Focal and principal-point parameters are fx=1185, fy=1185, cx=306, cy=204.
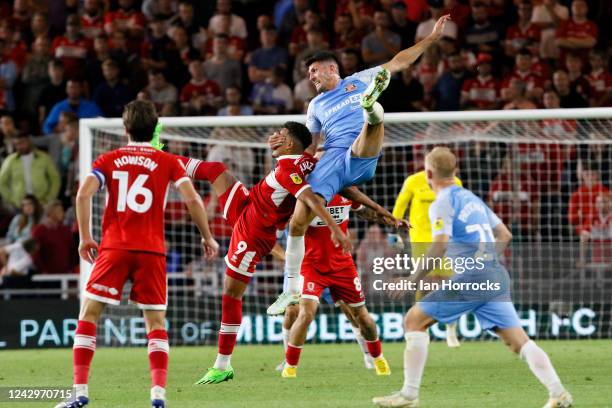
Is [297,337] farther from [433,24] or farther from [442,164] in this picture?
[433,24]

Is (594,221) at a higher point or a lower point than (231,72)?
lower

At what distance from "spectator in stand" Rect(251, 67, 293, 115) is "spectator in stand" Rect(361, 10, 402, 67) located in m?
1.33

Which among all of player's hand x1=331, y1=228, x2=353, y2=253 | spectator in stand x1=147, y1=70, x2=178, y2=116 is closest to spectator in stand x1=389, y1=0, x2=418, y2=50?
spectator in stand x1=147, y1=70, x2=178, y2=116

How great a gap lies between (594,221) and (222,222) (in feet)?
16.4

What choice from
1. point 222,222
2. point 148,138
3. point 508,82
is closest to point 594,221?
point 508,82

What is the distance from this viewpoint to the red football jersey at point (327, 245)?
11070 mm

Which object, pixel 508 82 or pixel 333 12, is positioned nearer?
pixel 508 82

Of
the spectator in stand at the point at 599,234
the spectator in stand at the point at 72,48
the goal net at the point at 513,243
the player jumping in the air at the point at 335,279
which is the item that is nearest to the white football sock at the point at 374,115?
the player jumping in the air at the point at 335,279

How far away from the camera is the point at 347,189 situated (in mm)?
10172

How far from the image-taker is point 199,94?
18.5 metres

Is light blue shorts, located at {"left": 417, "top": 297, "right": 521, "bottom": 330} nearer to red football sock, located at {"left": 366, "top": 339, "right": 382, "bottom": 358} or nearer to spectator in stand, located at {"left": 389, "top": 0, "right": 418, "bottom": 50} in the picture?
red football sock, located at {"left": 366, "top": 339, "right": 382, "bottom": 358}

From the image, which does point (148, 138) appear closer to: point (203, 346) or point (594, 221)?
point (203, 346)

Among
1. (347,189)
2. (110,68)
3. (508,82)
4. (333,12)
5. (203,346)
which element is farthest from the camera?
(333,12)

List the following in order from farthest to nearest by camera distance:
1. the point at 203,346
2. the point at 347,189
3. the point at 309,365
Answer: the point at 203,346
the point at 309,365
the point at 347,189
